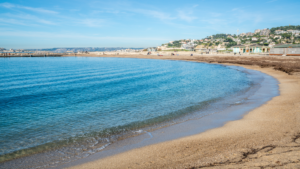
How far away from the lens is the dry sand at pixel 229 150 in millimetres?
5520

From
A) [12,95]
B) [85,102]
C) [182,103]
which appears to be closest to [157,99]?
[182,103]

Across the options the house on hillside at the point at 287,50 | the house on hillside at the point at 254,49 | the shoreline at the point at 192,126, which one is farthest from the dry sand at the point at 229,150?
the house on hillside at the point at 254,49

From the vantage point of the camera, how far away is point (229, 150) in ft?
21.0

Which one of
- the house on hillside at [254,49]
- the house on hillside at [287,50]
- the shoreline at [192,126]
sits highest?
the house on hillside at [254,49]

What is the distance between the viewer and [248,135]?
7.80m

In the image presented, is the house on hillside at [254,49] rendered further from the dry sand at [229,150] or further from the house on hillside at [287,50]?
the dry sand at [229,150]

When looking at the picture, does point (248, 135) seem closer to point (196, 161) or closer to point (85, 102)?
point (196, 161)

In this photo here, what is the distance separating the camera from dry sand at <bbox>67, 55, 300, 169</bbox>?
5.52m

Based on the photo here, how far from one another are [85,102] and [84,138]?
7.32 m

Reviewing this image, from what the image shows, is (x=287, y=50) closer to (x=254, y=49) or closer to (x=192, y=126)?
(x=254, y=49)

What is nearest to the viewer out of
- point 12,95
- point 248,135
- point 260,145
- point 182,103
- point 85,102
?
point 260,145

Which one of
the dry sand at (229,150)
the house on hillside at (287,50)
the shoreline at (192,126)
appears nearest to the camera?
the dry sand at (229,150)

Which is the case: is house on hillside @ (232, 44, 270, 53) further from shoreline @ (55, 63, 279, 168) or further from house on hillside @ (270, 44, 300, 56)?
shoreline @ (55, 63, 279, 168)

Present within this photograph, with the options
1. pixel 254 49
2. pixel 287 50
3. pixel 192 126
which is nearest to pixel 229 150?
pixel 192 126
